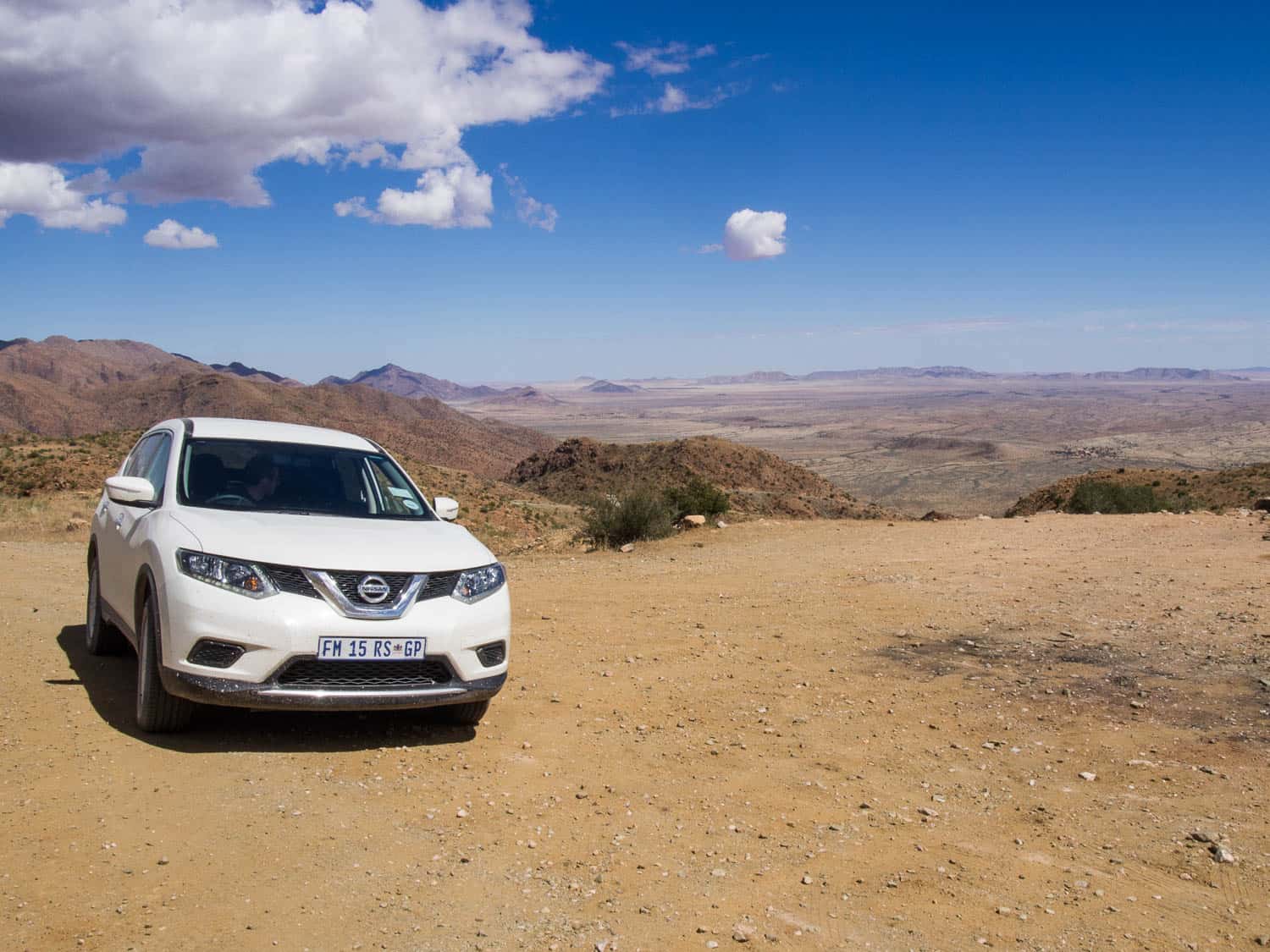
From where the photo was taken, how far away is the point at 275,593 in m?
4.88

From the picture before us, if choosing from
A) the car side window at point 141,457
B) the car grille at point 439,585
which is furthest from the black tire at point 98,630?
the car grille at point 439,585

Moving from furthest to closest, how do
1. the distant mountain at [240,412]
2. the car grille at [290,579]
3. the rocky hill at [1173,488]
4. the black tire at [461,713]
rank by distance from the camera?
the distant mountain at [240,412] → the rocky hill at [1173,488] → the black tire at [461,713] → the car grille at [290,579]

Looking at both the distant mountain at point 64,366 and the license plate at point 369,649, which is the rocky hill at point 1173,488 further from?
the distant mountain at point 64,366

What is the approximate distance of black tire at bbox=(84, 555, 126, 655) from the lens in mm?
6855

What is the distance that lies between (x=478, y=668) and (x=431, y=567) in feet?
1.97

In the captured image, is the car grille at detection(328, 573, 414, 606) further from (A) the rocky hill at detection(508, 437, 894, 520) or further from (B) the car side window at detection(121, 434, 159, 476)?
(A) the rocky hill at detection(508, 437, 894, 520)

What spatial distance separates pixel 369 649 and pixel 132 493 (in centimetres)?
190

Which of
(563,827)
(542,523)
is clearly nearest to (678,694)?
(563,827)

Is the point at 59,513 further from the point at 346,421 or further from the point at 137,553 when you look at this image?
the point at 346,421

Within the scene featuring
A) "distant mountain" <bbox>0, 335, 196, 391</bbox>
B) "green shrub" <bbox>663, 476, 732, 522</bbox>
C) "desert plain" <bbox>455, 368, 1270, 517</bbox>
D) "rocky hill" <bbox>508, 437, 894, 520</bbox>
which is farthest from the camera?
"distant mountain" <bbox>0, 335, 196, 391</bbox>

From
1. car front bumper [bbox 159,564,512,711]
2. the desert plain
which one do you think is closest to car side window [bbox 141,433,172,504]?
car front bumper [bbox 159,564,512,711]

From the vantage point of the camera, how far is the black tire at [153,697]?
508 centimetres

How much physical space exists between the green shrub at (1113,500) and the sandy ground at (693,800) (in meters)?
Answer: 15.9

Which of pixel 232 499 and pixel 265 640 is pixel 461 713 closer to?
pixel 265 640
